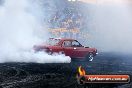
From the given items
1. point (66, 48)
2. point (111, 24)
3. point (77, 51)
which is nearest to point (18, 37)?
point (66, 48)

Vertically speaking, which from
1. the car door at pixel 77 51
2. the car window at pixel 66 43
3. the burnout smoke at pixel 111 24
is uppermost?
the burnout smoke at pixel 111 24

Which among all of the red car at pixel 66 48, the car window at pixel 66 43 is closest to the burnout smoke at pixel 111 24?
the red car at pixel 66 48

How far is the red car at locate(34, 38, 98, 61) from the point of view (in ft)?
58.7

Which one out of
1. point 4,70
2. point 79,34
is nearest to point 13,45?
point 4,70

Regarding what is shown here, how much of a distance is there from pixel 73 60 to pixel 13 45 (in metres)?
4.05

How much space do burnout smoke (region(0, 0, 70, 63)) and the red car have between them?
35cm

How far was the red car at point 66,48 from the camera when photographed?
1789 centimetres

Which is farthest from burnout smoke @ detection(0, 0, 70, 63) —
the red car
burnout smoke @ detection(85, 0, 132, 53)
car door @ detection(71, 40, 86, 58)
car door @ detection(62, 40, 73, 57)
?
burnout smoke @ detection(85, 0, 132, 53)

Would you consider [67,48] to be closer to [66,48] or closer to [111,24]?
[66,48]

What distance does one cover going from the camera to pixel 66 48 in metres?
18.6

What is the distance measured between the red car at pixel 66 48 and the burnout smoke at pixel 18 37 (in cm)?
35

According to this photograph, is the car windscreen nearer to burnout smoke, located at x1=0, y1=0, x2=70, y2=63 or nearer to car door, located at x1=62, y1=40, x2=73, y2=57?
car door, located at x1=62, y1=40, x2=73, y2=57

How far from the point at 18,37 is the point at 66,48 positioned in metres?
4.96

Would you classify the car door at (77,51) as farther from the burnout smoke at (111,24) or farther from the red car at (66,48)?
the burnout smoke at (111,24)
